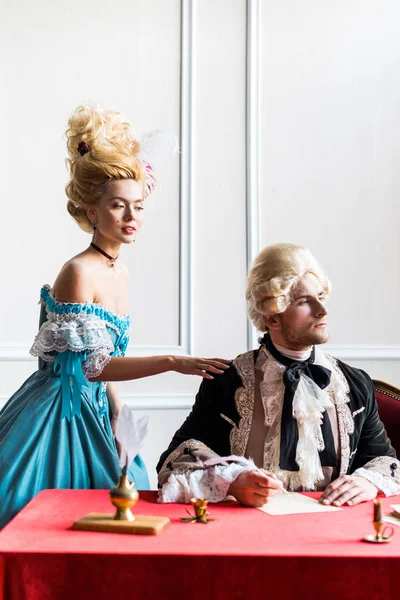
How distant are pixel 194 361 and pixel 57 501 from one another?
60cm

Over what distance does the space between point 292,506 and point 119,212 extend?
4.03 feet

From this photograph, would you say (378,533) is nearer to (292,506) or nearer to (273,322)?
(292,506)

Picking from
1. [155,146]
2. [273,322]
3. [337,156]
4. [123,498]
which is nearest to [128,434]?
[123,498]

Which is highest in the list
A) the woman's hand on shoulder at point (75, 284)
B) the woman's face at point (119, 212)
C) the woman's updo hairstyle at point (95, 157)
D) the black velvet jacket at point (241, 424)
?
the woman's updo hairstyle at point (95, 157)

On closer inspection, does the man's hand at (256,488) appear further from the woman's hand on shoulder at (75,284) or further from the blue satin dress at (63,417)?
the woman's hand on shoulder at (75,284)

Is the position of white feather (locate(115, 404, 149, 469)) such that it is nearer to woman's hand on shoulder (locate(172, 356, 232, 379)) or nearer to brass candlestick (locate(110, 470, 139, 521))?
brass candlestick (locate(110, 470, 139, 521))

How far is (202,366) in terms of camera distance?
224 centimetres

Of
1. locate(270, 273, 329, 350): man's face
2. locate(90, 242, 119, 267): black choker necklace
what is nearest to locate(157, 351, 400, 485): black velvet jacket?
locate(270, 273, 329, 350): man's face

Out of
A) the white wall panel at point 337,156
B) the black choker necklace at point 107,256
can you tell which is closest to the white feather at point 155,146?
the black choker necklace at point 107,256

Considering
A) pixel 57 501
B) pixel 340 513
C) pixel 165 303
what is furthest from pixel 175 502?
pixel 165 303

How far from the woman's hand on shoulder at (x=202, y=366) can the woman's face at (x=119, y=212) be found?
566 mm

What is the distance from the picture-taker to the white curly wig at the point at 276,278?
7.45ft

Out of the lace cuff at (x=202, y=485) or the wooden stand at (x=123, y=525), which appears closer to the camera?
the wooden stand at (x=123, y=525)

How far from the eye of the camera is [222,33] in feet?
13.5
